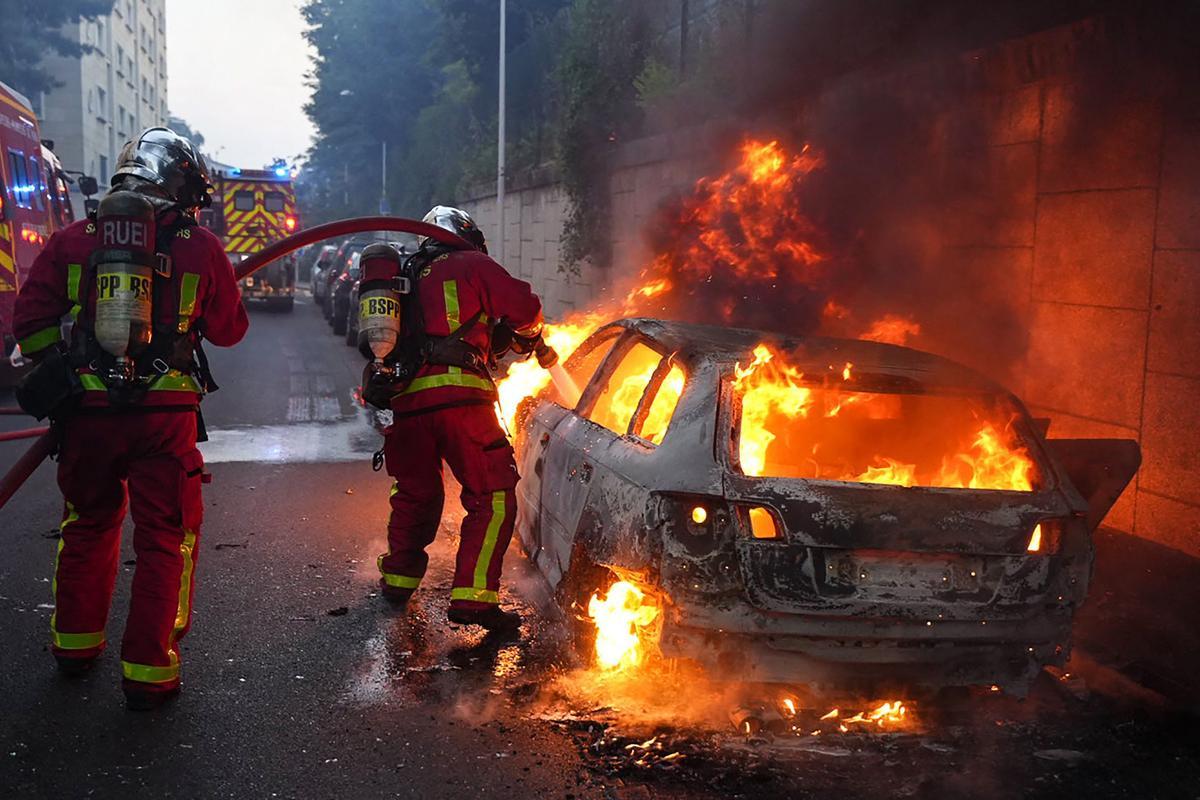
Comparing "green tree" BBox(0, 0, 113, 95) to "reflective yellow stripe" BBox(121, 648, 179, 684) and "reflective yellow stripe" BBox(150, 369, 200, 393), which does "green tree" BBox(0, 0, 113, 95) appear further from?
"reflective yellow stripe" BBox(121, 648, 179, 684)

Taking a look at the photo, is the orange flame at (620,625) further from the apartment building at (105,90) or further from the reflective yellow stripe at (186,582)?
the apartment building at (105,90)

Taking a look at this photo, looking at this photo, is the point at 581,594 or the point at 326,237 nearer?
the point at 581,594

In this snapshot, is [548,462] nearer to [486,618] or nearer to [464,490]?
[464,490]

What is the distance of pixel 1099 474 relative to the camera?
5117 millimetres

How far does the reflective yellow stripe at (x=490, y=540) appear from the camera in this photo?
15.9 ft

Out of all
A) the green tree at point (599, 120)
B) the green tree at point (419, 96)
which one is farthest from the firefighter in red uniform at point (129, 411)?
the green tree at point (419, 96)

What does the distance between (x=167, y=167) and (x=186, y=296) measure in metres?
0.61

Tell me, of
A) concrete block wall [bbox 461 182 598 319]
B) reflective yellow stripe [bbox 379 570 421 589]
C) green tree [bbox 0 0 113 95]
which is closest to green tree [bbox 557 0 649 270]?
concrete block wall [bbox 461 182 598 319]

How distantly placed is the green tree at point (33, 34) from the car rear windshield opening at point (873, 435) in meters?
34.3

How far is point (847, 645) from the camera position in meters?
3.74

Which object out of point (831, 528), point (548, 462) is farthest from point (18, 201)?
point (831, 528)

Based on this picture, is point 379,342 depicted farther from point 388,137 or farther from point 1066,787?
point 388,137

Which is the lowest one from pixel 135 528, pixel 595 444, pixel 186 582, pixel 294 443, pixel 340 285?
pixel 294 443

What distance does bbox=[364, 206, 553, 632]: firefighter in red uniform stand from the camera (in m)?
4.92
